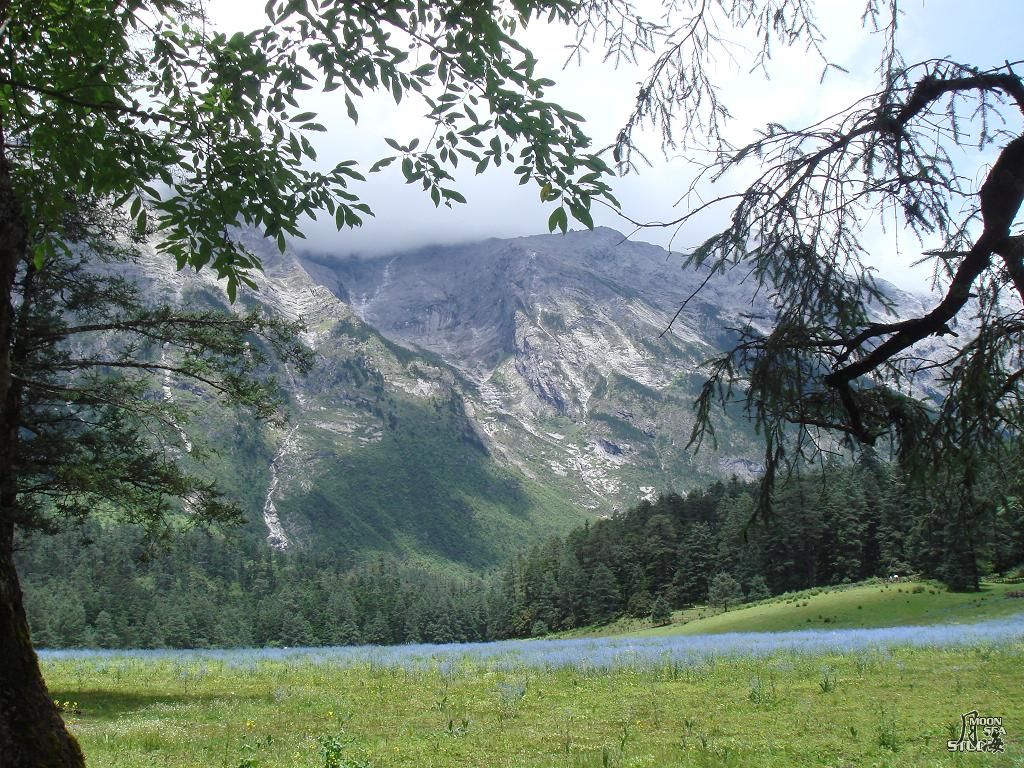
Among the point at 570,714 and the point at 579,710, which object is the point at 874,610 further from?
the point at 570,714

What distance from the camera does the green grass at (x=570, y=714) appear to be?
410 inches

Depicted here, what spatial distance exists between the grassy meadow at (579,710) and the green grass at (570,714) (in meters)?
0.06

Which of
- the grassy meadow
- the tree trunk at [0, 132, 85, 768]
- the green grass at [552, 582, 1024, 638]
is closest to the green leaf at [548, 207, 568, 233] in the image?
the tree trunk at [0, 132, 85, 768]

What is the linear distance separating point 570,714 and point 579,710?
2.16 ft

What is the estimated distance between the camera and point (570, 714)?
48.5ft

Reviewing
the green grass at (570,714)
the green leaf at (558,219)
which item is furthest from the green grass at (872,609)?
the green leaf at (558,219)

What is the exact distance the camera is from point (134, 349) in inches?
664

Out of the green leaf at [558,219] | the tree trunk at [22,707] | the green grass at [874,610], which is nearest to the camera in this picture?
the tree trunk at [22,707]

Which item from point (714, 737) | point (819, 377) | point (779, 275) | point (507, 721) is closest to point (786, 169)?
point (779, 275)

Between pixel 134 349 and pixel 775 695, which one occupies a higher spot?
pixel 134 349

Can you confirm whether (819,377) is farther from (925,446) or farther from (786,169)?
(786,169)

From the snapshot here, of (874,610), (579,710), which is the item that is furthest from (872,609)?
(579,710)

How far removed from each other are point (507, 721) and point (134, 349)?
12506mm

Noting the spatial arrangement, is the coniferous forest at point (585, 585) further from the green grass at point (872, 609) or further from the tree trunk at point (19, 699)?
the tree trunk at point (19, 699)
